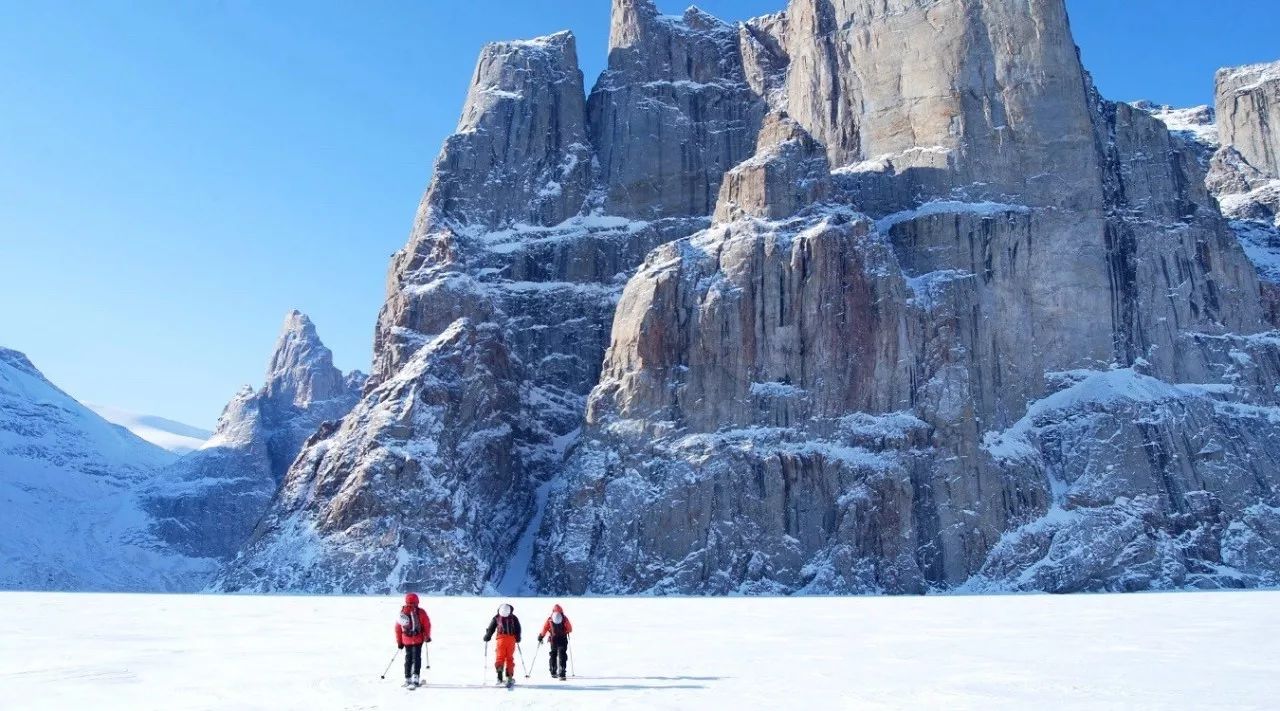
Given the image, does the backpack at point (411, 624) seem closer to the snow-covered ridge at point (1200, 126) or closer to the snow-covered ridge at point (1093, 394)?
the snow-covered ridge at point (1093, 394)

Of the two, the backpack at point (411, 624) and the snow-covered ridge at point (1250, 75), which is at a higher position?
the snow-covered ridge at point (1250, 75)

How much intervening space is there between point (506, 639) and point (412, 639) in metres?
2.33

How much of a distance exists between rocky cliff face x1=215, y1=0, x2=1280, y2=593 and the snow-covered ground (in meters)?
56.8

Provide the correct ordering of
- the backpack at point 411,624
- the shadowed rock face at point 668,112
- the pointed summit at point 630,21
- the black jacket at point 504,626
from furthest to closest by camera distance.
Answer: the pointed summit at point 630,21 → the shadowed rock face at point 668,112 → the black jacket at point 504,626 → the backpack at point 411,624

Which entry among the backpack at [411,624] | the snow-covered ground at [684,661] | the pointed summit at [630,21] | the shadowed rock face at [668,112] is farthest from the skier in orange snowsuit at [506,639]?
the pointed summit at [630,21]

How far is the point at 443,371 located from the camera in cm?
13112

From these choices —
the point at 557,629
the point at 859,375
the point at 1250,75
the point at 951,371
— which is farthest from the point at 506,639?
the point at 1250,75

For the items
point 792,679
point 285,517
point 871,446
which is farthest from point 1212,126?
point 792,679

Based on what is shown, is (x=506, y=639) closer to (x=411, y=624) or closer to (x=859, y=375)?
(x=411, y=624)

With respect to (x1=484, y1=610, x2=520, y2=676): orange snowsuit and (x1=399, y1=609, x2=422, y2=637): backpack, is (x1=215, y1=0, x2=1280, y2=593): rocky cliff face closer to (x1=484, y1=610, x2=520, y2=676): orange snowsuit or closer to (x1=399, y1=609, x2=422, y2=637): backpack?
(x1=484, y1=610, x2=520, y2=676): orange snowsuit

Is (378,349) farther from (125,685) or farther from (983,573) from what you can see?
(125,685)

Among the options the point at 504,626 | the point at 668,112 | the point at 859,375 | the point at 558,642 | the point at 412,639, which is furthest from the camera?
the point at 668,112

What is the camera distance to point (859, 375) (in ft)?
387

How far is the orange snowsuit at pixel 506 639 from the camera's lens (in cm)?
2855
